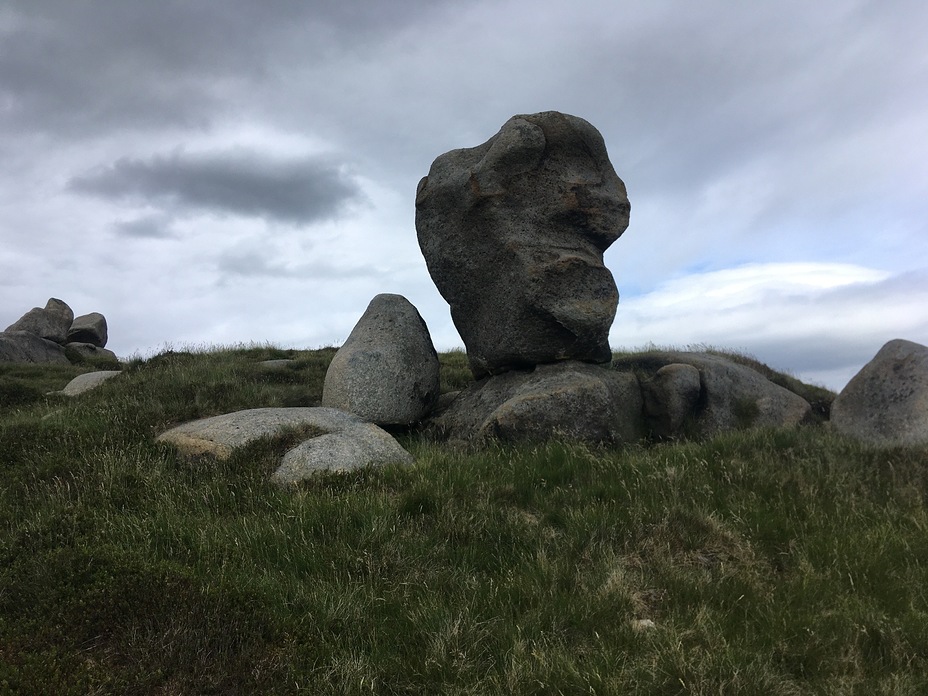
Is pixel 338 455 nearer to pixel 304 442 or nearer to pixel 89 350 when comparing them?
pixel 304 442

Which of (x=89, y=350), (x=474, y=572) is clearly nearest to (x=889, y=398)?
(x=474, y=572)

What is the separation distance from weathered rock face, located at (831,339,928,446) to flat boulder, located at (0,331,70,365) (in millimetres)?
34530

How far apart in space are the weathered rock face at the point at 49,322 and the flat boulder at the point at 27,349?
3343 millimetres

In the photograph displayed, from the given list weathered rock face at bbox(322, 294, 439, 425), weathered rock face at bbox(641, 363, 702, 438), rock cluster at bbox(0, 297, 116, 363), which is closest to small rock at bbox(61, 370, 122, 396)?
weathered rock face at bbox(322, 294, 439, 425)

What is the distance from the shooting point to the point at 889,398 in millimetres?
12430

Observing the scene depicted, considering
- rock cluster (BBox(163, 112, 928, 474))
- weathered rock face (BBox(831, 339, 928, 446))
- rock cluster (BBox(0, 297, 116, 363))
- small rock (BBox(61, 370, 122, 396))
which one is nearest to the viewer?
weathered rock face (BBox(831, 339, 928, 446))

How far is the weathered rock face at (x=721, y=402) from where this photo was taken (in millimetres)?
13195

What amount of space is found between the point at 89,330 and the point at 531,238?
40.7 m

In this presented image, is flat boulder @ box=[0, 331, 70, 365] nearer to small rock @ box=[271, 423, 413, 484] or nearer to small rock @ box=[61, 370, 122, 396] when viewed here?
small rock @ box=[61, 370, 122, 396]

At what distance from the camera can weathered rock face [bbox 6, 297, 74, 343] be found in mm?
39844

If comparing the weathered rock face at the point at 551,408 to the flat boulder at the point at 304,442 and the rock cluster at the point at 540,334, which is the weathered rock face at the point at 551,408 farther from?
the flat boulder at the point at 304,442

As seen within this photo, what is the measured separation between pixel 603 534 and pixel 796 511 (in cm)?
241

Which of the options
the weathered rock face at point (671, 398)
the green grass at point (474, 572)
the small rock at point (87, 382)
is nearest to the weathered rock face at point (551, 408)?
the weathered rock face at point (671, 398)

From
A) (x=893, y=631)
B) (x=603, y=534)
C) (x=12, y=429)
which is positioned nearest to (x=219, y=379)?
(x=12, y=429)
